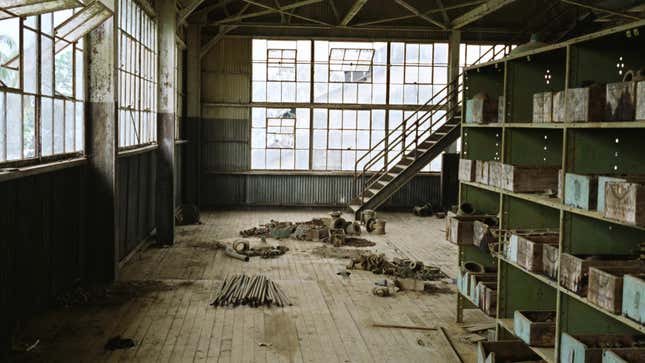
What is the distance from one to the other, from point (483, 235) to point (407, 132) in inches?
532

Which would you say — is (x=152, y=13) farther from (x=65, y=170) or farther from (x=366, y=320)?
(x=366, y=320)

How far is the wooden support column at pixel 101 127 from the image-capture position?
34.1ft

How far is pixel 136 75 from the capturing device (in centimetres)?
1378

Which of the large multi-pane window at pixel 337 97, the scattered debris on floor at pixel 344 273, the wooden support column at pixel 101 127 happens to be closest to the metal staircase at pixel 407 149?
the large multi-pane window at pixel 337 97

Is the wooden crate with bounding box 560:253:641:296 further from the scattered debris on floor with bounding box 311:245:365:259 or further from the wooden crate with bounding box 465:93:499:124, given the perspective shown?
the scattered debris on floor with bounding box 311:245:365:259

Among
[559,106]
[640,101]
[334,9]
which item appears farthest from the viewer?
[334,9]

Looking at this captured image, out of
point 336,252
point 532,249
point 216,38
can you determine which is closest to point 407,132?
point 216,38

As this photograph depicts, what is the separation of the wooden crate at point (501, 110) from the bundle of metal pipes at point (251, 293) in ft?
13.0

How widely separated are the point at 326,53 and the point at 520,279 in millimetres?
14851

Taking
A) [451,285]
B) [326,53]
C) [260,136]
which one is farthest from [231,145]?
[451,285]

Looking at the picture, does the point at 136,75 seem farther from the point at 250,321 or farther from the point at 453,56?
the point at 453,56

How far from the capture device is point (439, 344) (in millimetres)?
8242

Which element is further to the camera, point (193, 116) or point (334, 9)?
point (193, 116)

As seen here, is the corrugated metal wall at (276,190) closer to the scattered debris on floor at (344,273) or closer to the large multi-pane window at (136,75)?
the large multi-pane window at (136,75)
